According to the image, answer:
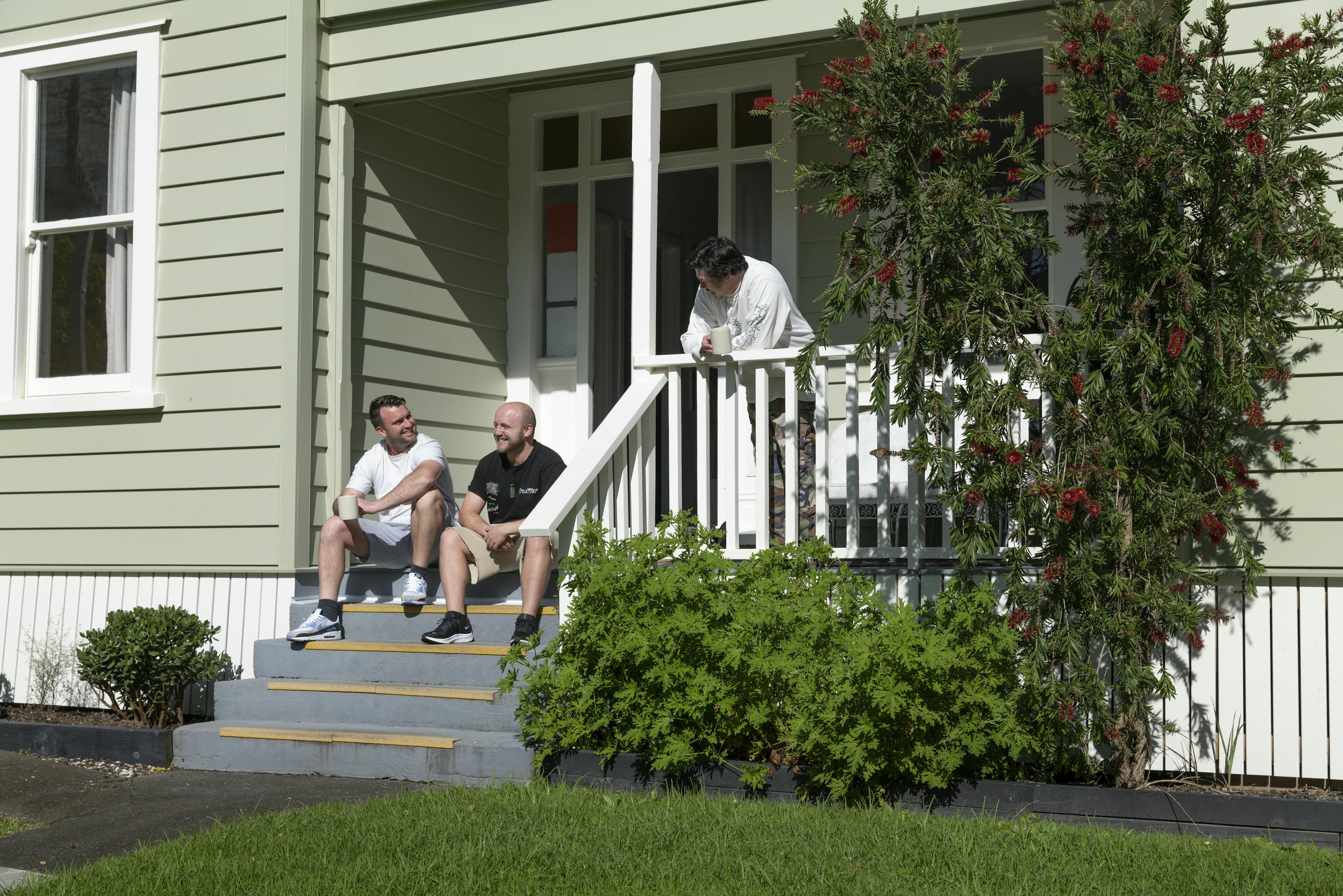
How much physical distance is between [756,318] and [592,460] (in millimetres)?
1070

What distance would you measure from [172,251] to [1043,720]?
4954 millimetres

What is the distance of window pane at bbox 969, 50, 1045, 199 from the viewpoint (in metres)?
6.82

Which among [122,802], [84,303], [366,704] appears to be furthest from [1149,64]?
[84,303]

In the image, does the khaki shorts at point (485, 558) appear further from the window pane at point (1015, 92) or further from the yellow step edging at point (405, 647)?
the window pane at point (1015, 92)

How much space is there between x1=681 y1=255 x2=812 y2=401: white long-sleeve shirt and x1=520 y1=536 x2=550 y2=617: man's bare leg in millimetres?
1083

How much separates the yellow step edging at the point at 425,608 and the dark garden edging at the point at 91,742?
955 mm

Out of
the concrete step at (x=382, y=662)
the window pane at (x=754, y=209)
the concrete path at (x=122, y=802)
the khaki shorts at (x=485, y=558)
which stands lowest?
the concrete path at (x=122, y=802)

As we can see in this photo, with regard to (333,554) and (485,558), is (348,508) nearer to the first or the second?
(333,554)

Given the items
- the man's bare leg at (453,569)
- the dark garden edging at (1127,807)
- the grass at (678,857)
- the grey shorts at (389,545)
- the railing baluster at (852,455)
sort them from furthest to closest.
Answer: the grey shorts at (389,545), the man's bare leg at (453,569), the railing baluster at (852,455), the dark garden edging at (1127,807), the grass at (678,857)

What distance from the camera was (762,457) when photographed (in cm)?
536

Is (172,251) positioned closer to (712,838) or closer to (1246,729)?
(712,838)

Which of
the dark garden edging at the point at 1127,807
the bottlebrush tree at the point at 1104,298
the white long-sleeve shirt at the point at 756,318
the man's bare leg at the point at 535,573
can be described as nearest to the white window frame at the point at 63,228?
the man's bare leg at the point at 535,573

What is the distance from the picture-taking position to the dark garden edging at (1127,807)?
398 cm

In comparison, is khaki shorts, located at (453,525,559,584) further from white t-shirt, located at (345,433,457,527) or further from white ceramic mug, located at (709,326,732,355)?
white ceramic mug, located at (709,326,732,355)
